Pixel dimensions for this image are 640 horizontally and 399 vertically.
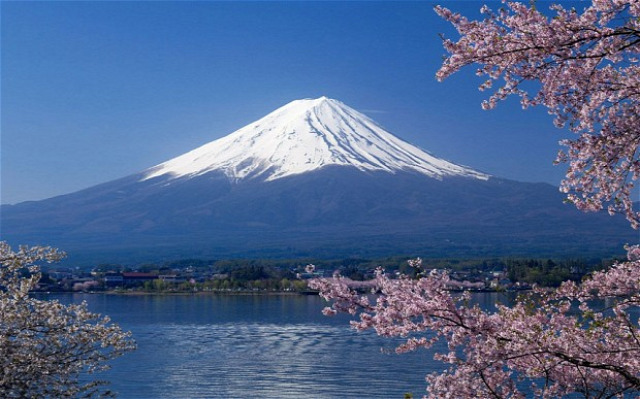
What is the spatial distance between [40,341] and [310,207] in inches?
3109

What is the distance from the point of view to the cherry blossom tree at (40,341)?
5.21 m

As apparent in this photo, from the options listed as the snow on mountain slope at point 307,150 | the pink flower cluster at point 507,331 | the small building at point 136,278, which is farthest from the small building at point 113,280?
the snow on mountain slope at point 307,150

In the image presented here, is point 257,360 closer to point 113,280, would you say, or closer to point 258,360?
point 258,360

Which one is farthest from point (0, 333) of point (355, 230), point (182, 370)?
point (355, 230)

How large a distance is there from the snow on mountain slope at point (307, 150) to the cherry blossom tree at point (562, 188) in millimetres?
85400

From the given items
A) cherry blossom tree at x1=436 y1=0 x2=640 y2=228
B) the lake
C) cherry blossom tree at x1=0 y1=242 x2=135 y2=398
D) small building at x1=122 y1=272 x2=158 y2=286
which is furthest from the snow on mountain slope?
cherry blossom tree at x1=436 y1=0 x2=640 y2=228

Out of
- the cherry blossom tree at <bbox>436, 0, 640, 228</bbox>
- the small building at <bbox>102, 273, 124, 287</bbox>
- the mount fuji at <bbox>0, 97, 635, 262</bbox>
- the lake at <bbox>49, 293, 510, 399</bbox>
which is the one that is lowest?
the lake at <bbox>49, 293, 510, 399</bbox>

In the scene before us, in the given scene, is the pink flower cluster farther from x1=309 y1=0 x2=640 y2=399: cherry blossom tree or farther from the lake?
the lake

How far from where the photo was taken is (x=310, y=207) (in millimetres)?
84375

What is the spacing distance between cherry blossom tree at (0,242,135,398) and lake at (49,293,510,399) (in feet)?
24.3

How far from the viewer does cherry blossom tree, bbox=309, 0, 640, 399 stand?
10.8 feet

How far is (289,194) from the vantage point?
281 ft

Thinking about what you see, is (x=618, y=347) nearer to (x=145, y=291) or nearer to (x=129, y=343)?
(x=129, y=343)

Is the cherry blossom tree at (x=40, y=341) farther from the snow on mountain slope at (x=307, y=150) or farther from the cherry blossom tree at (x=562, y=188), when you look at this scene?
the snow on mountain slope at (x=307, y=150)
